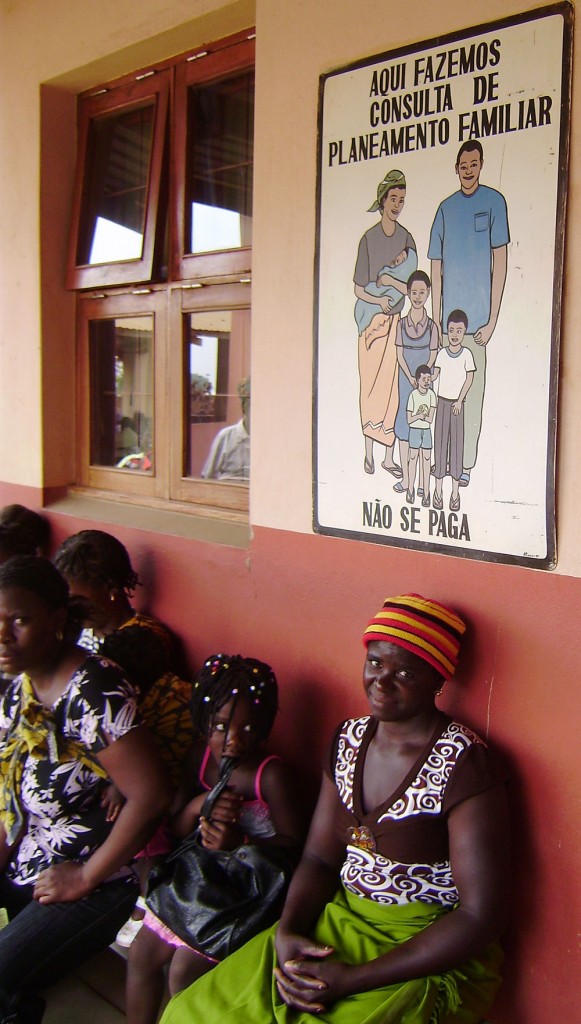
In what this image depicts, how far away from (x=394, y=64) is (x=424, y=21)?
124mm

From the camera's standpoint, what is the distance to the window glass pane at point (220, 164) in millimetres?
3164

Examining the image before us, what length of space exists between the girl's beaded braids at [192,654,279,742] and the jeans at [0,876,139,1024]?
52 centimetres

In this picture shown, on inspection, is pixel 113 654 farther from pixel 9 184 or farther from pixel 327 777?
pixel 9 184

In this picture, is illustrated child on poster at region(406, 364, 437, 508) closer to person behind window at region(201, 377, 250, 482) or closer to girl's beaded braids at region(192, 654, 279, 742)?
girl's beaded braids at region(192, 654, 279, 742)

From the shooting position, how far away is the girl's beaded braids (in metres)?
2.45

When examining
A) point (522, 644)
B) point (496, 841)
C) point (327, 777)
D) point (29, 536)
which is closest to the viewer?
point (496, 841)

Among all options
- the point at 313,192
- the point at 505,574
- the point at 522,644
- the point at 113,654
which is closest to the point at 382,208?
the point at 313,192

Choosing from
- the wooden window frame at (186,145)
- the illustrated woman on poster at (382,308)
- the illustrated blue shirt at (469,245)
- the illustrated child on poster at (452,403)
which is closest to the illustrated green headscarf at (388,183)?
the illustrated woman on poster at (382,308)

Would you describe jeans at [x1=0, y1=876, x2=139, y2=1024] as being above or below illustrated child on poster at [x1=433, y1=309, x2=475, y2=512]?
below

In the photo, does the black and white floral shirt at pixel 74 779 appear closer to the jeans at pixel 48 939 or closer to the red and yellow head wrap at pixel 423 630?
the jeans at pixel 48 939

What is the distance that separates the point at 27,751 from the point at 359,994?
108 centimetres

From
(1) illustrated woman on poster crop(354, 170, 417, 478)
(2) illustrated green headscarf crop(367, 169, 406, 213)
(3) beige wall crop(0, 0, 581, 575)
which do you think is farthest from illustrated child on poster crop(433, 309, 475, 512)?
(2) illustrated green headscarf crop(367, 169, 406, 213)

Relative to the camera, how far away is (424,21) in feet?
7.32

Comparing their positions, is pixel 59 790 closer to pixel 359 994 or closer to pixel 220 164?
pixel 359 994
